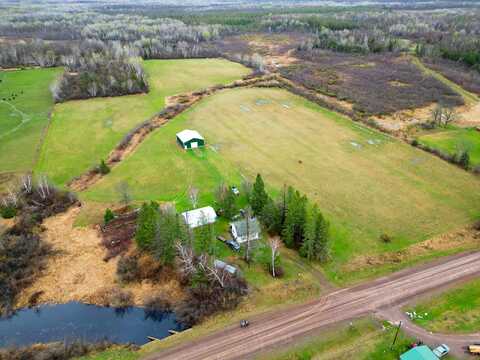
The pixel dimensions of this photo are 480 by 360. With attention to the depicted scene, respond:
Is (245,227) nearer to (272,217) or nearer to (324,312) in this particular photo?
(272,217)

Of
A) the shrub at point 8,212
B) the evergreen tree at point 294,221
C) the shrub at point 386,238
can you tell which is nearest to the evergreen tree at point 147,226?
the evergreen tree at point 294,221

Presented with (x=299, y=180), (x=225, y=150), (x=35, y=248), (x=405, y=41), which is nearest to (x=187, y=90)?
(x=225, y=150)

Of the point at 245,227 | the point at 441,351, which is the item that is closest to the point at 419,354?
the point at 441,351

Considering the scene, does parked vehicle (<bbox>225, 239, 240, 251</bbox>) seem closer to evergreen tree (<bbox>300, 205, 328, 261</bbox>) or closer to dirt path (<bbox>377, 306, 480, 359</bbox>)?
evergreen tree (<bbox>300, 205, 328, 261</bbox>)

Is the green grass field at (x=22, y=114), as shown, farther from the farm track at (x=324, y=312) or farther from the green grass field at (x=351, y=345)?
the green grass field at (x=351, y=345)

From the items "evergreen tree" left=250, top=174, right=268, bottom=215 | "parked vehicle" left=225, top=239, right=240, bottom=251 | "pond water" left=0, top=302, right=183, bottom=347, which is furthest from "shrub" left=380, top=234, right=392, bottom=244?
"pond water" left=0, top=302, right=183, bottom=347
